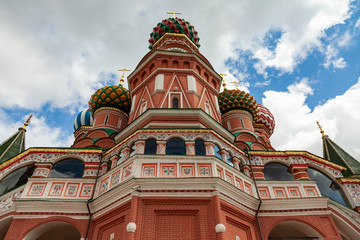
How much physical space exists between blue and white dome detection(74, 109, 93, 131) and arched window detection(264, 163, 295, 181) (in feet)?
52.8

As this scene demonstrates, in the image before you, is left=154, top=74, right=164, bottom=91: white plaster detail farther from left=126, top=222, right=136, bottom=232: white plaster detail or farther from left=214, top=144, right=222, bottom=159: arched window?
left=126, top=222, right=136, bottom=232: white plaster detail

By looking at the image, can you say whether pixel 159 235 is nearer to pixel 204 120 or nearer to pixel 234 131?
pixel 204 120

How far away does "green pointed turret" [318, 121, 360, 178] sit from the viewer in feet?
40.2

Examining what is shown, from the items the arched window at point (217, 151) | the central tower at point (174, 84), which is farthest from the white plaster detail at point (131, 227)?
the central tower at point (174, 84)

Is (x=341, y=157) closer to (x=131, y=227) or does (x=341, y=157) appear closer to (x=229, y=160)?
(x=229, y=160)

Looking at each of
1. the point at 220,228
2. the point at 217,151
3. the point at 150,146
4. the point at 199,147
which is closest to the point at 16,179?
the point at 150,146

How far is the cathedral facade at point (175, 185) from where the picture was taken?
8.18 metres

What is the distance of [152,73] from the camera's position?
14000 mm

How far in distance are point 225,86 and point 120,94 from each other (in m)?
9.28

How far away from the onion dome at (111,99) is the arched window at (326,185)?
1229 centimetres

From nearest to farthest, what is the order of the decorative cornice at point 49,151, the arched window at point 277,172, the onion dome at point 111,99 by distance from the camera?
1. the decorative cornice at point 49,151
2. the arched window at point 277,172
3. the onion dome at point 111,99

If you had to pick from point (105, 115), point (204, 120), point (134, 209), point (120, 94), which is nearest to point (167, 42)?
point (120, 94)

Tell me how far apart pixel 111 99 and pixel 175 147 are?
10.1m

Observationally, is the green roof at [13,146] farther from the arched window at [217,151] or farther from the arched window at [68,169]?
the arched window at [217,151]
